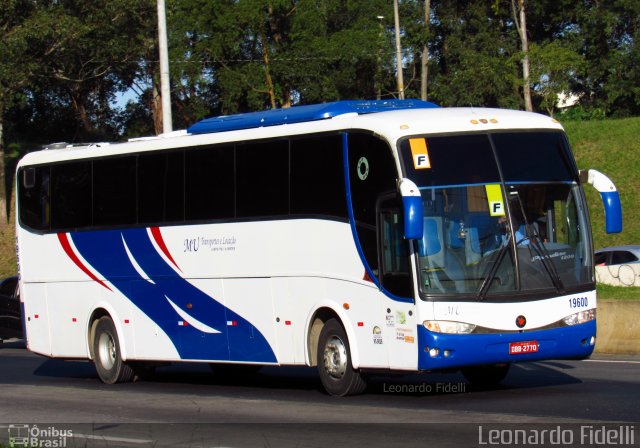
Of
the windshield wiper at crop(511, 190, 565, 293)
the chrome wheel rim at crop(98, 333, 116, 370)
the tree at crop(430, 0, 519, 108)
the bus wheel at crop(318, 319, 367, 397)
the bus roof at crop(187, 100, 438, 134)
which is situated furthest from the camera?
the tree at crop(430, 0, 519, 108)

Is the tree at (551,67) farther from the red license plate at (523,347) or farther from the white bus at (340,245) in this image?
the red license plate at (523,347)

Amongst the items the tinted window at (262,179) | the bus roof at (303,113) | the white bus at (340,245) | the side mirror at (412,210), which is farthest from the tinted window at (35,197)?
the side mirror at (412,210)

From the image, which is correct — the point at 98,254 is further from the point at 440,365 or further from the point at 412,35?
the point at 412,35

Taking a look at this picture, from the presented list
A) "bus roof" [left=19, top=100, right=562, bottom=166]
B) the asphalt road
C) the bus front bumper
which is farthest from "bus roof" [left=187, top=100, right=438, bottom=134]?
the asphalt road

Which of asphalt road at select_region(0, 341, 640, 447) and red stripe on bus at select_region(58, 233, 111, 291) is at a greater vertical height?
red stripe on bus at select_region(58, 233, 111, 291)

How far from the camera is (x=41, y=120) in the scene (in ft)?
208

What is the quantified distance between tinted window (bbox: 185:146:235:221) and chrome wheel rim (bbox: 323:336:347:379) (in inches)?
104

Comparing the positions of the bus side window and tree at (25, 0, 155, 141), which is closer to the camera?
the bus side window

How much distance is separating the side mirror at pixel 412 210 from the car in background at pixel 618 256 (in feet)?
64.1

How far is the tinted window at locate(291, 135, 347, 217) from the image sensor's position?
14.8 meters

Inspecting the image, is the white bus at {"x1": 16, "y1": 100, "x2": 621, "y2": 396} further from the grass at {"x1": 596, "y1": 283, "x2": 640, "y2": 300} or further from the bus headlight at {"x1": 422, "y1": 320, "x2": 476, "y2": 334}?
the grass at {"x1": 596, "y1": 283, "x2": 640, "y2": 300}

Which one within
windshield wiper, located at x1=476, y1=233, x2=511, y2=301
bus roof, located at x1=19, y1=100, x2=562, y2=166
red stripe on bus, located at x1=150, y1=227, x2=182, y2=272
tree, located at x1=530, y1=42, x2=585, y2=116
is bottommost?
windshield wiper, located at x1=476, y1=233, x2=511, y2=301

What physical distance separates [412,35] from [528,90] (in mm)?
8606

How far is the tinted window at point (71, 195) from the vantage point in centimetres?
1944
